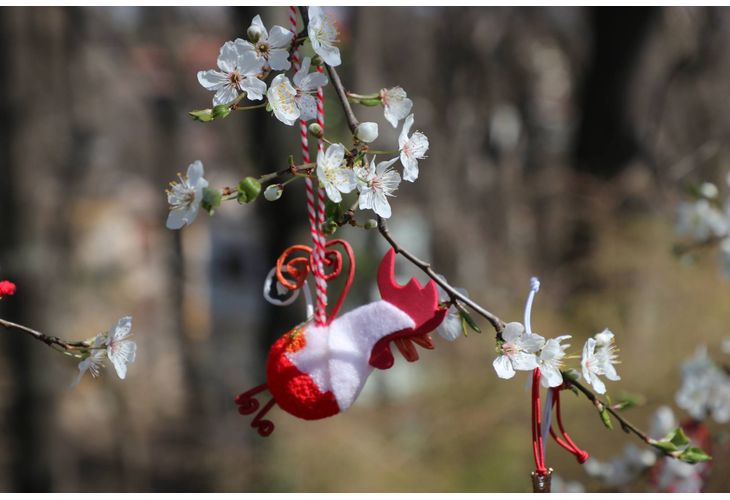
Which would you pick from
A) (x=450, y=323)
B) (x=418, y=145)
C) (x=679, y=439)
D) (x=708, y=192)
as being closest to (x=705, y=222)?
(x=708, y=192)

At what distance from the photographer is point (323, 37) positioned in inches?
28.7

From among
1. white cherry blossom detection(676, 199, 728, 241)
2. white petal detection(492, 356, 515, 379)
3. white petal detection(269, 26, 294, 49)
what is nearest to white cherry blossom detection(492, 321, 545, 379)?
white petal detection(492, 356, 515, 379)

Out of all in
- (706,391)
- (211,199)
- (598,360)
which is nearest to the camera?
(211,199)

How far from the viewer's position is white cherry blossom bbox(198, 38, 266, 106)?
728 mm

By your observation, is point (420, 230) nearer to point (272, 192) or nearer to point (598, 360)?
point (598, 360)

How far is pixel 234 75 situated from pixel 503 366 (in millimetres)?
368

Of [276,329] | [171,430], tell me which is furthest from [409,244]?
[276,329]

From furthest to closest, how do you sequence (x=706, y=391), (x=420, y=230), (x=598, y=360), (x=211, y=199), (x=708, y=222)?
(x=420, y=230), (x=708, y=222), (x=706, y=391), (x=598, y=360), (x=211, y=199)

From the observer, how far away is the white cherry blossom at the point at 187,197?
2.32ft

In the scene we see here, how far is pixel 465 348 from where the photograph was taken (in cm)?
412

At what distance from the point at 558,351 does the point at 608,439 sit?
252cm

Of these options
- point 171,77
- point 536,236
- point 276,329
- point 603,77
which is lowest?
point 276,329

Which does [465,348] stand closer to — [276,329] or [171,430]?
[276,329]

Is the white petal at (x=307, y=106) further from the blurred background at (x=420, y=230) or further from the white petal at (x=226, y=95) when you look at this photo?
the blurred background at (x=420, y=230)
